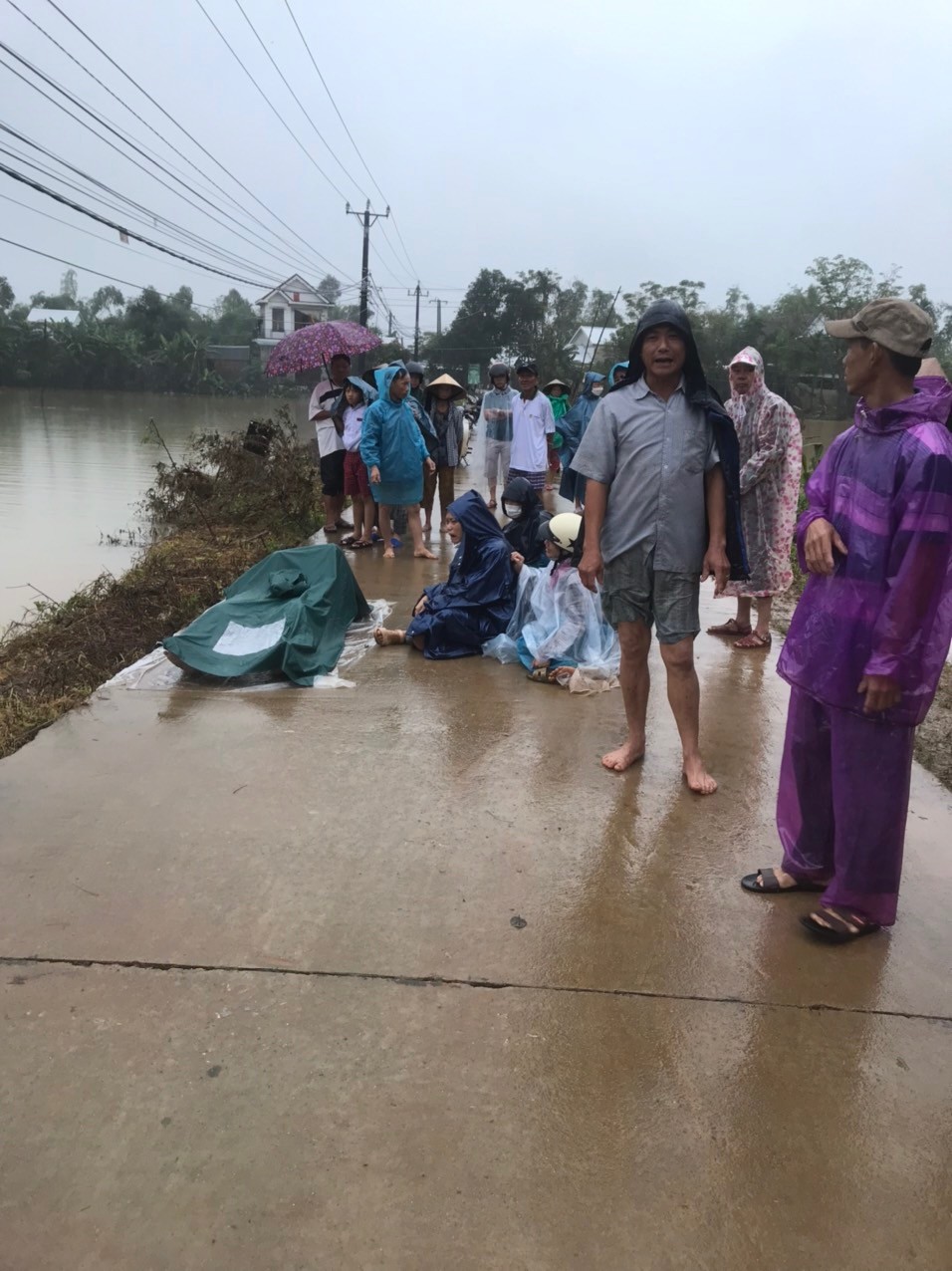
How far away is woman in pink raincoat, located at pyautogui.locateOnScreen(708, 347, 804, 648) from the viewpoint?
4766 millimetres

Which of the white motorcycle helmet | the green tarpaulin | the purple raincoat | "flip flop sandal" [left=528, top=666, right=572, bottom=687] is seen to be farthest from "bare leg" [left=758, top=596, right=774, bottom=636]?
the purple raincoat

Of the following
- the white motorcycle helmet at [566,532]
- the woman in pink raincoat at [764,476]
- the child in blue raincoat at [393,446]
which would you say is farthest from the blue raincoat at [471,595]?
the child in blue raincoat at [393,446]

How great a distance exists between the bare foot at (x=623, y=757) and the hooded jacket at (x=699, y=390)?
0.79m

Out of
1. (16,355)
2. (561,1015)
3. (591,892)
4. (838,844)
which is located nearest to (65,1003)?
(561,1015)

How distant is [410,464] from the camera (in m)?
7.06

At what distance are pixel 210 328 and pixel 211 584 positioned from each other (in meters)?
67.0

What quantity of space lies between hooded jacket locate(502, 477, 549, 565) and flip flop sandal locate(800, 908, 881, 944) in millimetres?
3292

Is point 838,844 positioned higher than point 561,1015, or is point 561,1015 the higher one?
point 838,844

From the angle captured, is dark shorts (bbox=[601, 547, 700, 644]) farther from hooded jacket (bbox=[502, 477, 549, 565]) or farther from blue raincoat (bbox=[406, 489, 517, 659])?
hooded jacket (bbox=[502, 477, 549, 565])

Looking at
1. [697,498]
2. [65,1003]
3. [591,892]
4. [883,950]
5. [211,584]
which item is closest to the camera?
[65,1003]

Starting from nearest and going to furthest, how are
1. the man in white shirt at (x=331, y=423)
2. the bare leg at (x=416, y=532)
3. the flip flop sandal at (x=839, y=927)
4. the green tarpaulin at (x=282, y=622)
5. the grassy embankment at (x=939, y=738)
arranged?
the flip flop sandal at (x=839, y=927) → the grassy embankment at (x=939, y=738) → the green tarpaulin at (x=282, y=622) → the bare leg at (x=416, y=532) → the man in white shirt at (x=331, y=423)

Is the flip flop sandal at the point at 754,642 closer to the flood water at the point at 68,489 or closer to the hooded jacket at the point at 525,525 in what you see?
the hooded jacket at the point at 525,525

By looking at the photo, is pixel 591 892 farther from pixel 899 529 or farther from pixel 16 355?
pixel 16 355

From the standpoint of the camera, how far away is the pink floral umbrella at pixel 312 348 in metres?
8.28
